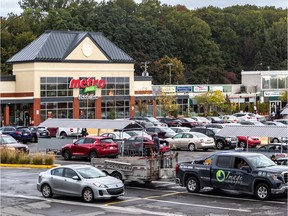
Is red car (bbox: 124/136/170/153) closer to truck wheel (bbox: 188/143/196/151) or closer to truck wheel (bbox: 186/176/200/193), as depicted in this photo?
truck wheel (bbox: 188/143/196/151)

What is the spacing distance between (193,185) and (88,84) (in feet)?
156

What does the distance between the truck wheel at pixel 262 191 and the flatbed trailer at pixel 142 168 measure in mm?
4943

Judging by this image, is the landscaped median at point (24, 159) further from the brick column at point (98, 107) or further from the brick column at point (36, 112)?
the brick column at point (98, 107)

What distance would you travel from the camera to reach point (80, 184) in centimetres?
2234

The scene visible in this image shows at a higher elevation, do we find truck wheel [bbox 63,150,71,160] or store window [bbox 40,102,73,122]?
store window [bbox 40,102,73,122]

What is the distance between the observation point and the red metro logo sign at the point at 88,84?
69875mm

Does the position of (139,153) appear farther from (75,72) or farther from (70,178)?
(75,72)

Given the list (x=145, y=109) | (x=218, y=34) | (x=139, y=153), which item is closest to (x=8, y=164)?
(x=139, y=153)

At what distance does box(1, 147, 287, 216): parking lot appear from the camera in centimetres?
2027

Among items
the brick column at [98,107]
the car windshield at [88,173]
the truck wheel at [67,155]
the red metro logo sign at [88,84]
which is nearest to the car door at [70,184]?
the car windshield at [88,173]

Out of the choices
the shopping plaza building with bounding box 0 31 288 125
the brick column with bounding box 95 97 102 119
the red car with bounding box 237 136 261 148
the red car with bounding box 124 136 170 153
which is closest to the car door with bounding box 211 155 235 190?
the red car with bounding box 124 136 170 153

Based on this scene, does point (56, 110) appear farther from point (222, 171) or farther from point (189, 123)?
point (222, 171)

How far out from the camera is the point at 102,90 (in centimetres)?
7294

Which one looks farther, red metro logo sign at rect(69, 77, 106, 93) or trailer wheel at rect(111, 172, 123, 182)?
red metro logo sign at rect(69, 77, 106, 93)
